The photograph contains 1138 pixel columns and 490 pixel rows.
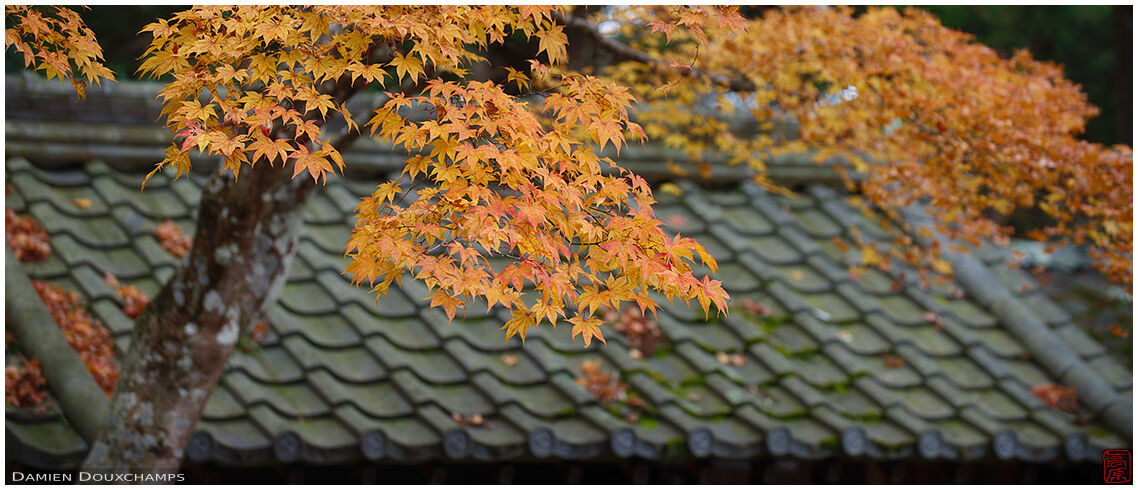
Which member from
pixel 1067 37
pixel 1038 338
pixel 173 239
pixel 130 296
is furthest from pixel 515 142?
pixel 1067 37

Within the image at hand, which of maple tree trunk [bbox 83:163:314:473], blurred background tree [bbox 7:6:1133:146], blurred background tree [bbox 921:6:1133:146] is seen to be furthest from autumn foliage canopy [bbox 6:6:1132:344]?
blurred background tree [bbox 921:6:1133:146]

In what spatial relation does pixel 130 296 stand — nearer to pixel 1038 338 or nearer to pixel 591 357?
pixel 591 357

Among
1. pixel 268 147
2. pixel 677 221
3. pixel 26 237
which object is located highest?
pixel 677 221

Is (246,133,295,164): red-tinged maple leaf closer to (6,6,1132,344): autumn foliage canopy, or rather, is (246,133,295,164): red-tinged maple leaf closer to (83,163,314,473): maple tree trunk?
(6,6,1132,344): autumn foliage canopy

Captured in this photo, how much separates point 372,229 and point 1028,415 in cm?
367

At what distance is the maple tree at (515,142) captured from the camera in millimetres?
2377

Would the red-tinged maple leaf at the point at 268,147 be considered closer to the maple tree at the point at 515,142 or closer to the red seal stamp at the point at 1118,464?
the maple tree at the point at 515,142

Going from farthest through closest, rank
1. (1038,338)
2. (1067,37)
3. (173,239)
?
(1067,37) → (1038,338) → (173,239)

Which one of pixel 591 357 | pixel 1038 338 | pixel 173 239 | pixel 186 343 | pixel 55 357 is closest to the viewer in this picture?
pixel 186 343

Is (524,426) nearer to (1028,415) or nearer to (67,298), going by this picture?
(67,298)

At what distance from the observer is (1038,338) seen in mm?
4852

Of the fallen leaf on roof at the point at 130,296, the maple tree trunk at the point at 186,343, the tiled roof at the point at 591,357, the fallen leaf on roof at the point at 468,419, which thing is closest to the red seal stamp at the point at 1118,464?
the tiled roof at the point at 591,357

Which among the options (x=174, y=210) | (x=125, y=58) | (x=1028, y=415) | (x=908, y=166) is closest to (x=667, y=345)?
(x=908, y=166)

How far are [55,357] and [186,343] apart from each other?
806mm
